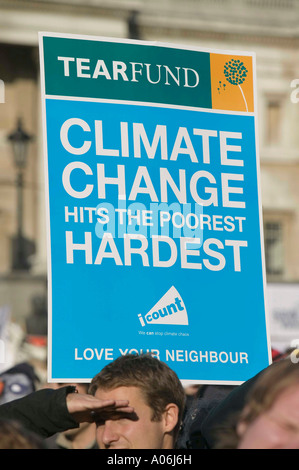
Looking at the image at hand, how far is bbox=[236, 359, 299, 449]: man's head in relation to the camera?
250 cm

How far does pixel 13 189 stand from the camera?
1015 inches

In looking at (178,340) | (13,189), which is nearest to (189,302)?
(178,340)

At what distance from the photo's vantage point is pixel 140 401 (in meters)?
3.23

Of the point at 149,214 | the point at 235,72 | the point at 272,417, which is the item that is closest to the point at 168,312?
the point at 149,214

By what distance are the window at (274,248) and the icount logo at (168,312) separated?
2169 cm

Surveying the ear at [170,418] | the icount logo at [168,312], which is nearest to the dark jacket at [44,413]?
the ear at [170,418]

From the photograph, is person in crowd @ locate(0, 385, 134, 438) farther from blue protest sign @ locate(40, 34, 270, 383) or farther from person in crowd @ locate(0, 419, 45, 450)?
person in crowd @ locate(0, 419, 45, 450)

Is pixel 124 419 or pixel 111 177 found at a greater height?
pixel 111 177

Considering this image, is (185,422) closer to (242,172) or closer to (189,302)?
(189,302)

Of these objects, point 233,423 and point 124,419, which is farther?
point 124,419

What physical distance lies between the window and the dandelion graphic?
21410 millimetres

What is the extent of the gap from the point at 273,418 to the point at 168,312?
0.97m

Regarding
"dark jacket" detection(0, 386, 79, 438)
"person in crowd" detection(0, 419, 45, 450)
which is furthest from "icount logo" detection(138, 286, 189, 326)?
"person in crowd" detection(0, 419, 45, 450)

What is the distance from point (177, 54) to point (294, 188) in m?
23.5
